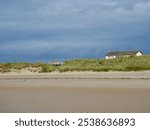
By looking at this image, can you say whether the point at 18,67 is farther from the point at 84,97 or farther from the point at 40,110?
the point at 40,110

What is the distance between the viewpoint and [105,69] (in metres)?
38.1

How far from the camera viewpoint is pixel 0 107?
13.6 metres

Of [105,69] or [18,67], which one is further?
[18,67]

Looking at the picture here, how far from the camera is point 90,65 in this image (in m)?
44.2

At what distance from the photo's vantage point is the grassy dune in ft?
128

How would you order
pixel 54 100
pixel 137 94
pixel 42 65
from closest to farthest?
pixel 54 100
pixel 137 94
pixel 42 65

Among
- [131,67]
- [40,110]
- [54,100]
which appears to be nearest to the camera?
[40,110]

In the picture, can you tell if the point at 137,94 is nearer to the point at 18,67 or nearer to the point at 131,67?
the point at 131,67

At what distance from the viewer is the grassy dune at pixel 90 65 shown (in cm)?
3909

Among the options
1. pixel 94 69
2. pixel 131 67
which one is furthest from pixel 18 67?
pixel 131 67

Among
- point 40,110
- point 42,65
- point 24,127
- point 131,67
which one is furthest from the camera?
point 42,65

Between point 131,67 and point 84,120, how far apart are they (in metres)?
28.6

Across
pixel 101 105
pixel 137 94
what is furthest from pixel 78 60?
pixel 101 105

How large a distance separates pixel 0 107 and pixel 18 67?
3297 cm
